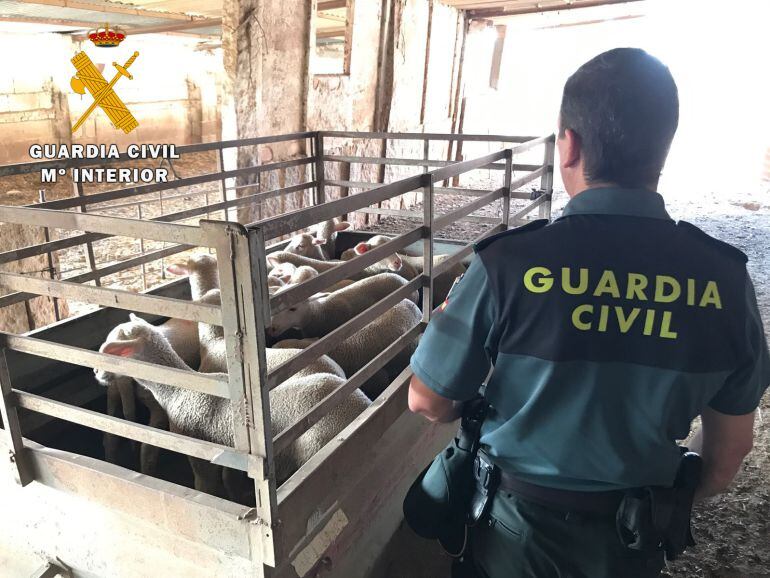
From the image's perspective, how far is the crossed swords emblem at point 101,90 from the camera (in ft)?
41.1

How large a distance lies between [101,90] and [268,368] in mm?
13612

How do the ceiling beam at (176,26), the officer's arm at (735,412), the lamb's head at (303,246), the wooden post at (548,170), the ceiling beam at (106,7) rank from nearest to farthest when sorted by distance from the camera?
the officer's arm at (735,412)
the lamb's head at (303,246)
the wooden post at (548,170)
the ceiling beam at (106,7)
the ceiling beam at (176,26)

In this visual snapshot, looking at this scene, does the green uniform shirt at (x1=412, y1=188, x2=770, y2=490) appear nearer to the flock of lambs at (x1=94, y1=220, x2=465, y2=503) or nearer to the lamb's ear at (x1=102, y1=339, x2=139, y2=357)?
the flock of lambs at (x1=94, y1=220, x2=465, y2=503)

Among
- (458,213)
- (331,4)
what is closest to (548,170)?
(458,213)

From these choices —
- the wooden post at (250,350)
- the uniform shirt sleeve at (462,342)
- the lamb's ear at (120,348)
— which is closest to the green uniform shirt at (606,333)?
the uniform shirt sleeve at (462,342)

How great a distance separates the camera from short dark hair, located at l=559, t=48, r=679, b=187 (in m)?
1.10

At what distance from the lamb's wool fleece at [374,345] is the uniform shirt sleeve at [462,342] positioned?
170cm

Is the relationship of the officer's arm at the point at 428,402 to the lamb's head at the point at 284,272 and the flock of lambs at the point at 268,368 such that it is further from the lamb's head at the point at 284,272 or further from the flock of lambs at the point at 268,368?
the lamb's head at the point at 284,272

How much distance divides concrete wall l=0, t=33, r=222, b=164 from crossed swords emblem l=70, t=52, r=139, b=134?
1.31ft

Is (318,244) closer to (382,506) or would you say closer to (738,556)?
(382,506)

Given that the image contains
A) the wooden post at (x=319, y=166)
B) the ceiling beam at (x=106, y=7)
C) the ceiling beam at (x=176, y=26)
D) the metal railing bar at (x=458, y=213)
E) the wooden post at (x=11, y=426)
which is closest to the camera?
the wooden post at (x=11, y=426)

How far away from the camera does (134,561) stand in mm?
1922

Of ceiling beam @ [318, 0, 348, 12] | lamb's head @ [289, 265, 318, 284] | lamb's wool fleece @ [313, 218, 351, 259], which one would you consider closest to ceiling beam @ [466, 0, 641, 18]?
ceiling beam @ [318, 0, 348, 12]

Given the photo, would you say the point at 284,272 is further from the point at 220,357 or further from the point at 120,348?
the point at 120,348
